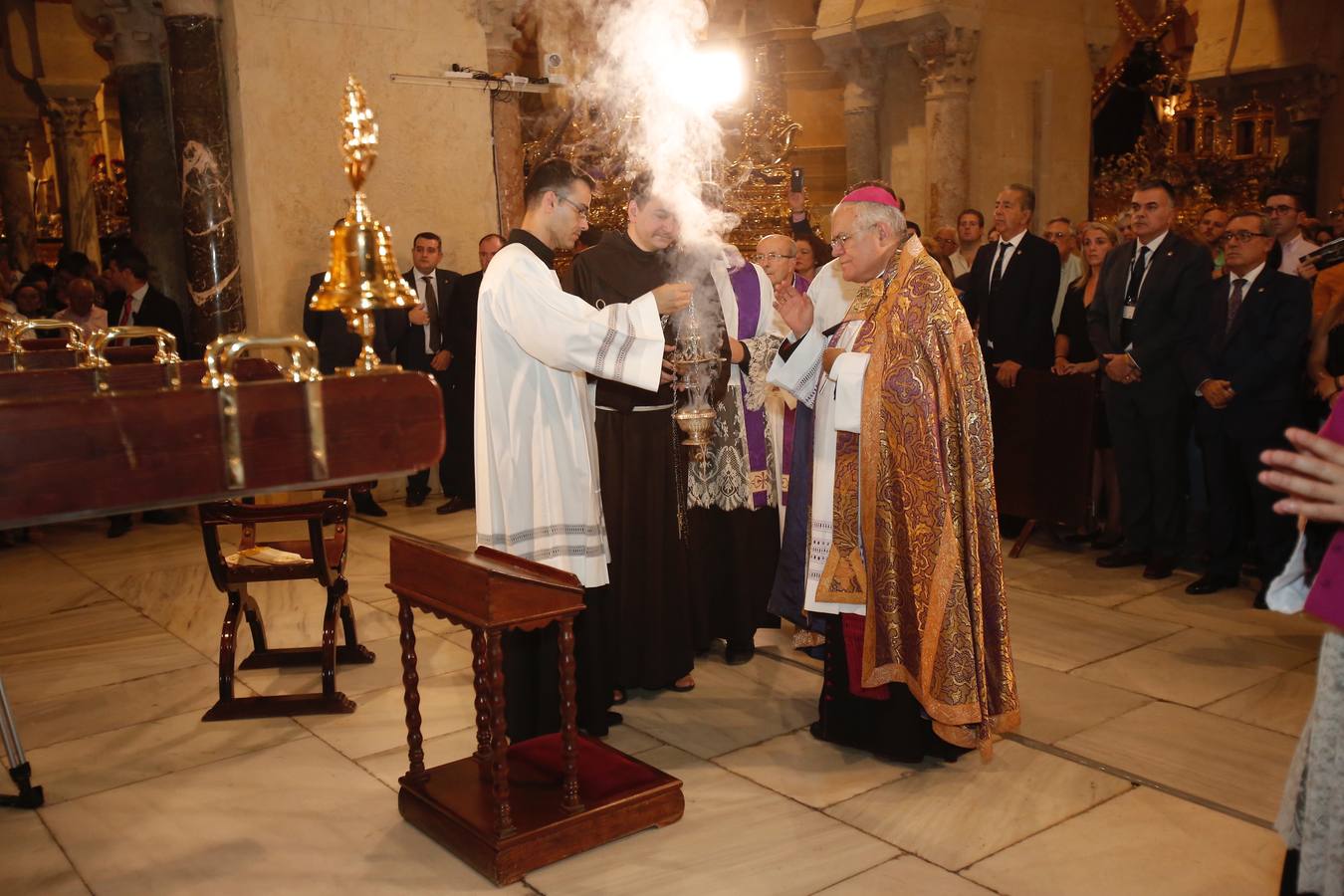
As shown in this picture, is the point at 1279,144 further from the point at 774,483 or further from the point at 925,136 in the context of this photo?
the point at 774,483

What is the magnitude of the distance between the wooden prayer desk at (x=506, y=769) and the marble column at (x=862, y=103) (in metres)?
8.22

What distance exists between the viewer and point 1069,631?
4824 mm

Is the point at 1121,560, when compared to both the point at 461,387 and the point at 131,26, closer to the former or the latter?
the point at 461,387

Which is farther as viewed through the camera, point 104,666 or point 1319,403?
point 1319,403

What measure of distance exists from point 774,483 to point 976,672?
59.7 inches

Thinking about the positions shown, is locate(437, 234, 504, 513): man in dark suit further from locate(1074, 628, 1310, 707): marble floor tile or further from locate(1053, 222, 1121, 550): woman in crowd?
locate(1074, 628, 1310, 707): marble floor tile

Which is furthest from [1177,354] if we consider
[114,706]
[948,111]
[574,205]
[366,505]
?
[366,505]

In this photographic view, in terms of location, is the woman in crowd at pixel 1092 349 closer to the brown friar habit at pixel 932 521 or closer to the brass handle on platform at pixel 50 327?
the brown friar habit at pixel 932 521

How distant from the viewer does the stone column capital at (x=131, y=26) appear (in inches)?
356

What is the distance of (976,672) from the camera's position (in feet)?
11.0

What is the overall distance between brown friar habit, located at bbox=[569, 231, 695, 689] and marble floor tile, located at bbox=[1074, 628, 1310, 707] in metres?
1.67

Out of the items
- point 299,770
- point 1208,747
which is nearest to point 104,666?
point 299,770

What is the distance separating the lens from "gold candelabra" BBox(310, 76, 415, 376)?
181 cm

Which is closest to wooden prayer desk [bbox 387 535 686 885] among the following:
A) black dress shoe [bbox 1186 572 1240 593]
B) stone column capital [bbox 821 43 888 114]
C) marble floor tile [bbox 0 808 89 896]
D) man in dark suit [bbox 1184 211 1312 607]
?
marble floor tile [bbox 0 808 89 896]
